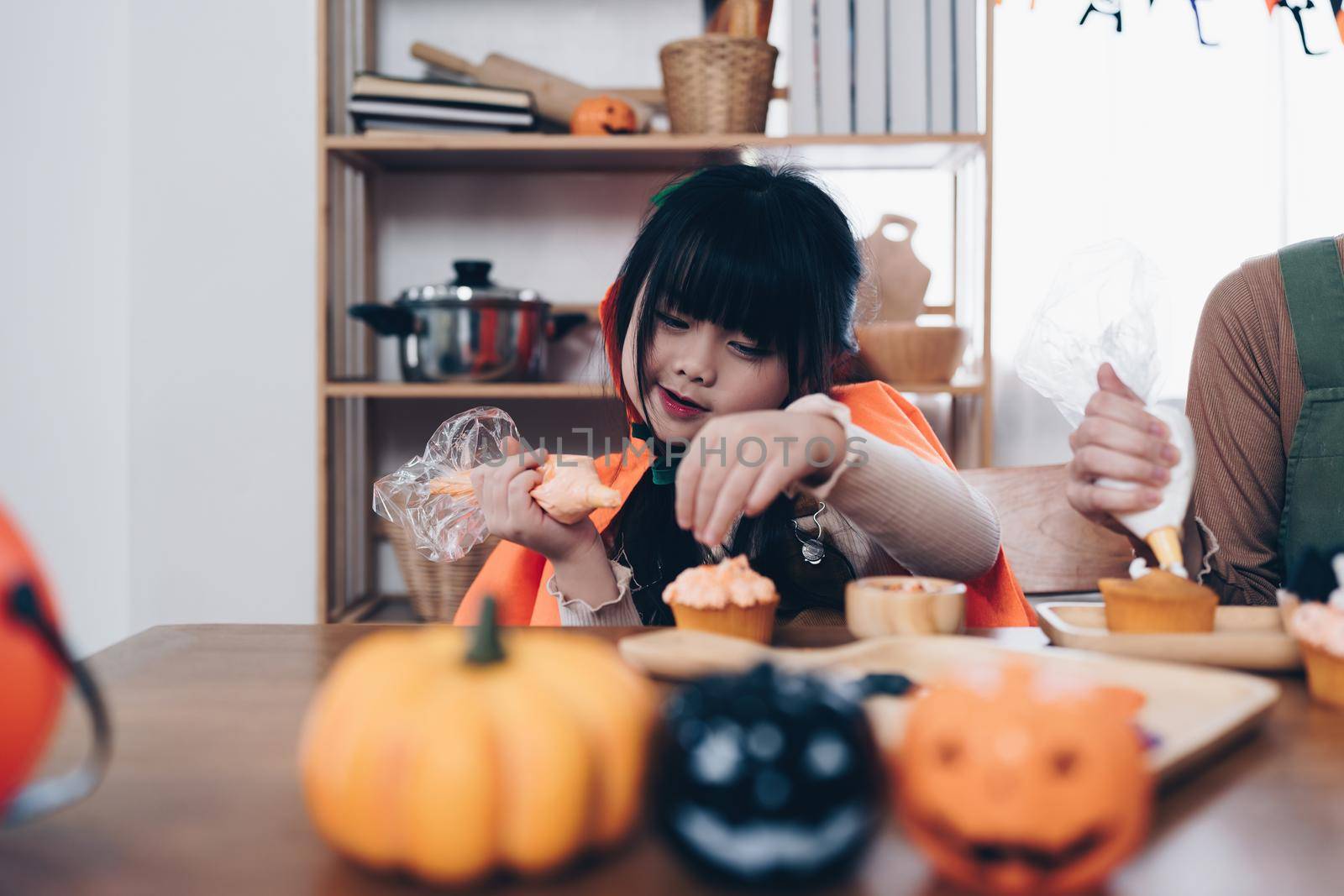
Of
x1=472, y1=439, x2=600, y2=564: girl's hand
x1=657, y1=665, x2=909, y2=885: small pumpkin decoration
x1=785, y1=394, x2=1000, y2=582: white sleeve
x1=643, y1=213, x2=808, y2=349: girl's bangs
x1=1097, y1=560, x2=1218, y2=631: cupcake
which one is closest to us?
x1=657, y1=665, x2=909, y2=885: small pumpkin decoration

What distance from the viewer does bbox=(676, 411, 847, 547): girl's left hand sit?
0.72 m

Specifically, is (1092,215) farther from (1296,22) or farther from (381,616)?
(381,616)

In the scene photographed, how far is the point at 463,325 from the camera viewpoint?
1966mm

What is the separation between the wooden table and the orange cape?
0.48 m

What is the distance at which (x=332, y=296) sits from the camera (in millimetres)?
2113

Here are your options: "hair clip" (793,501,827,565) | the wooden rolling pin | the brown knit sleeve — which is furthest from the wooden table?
the wooden rolling pin

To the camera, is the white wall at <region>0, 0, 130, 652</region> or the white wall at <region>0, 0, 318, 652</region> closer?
the white wall at <region>0, 0, 130, 652</region>

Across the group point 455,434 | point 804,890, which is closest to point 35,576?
point 804,890

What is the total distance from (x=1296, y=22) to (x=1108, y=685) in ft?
6.98

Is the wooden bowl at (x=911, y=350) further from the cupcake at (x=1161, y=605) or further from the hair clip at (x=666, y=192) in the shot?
the cupcake at (x=1161, y=605)

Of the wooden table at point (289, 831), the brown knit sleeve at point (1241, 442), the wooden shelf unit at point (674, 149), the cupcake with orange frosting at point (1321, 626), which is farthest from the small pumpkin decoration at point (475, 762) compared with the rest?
the wooden shelf unit at point (674, 149)

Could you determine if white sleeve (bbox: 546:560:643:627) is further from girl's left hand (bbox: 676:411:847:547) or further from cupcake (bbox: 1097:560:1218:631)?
cupcake (bbox: 1097:560:1218:631)

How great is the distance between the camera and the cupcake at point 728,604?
0.72 meters

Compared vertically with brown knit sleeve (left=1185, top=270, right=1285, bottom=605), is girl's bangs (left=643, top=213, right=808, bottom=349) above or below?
above
